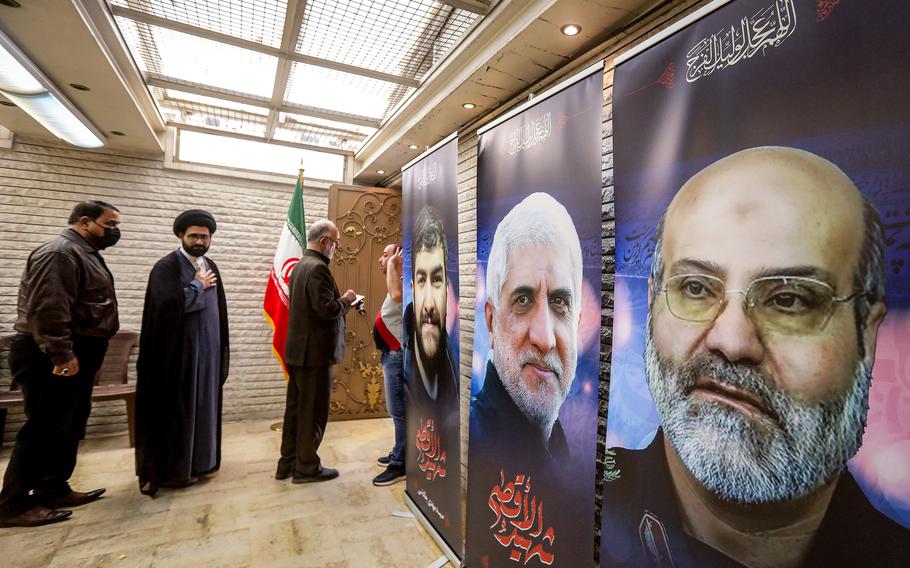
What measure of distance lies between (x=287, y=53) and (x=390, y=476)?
9.18 ft

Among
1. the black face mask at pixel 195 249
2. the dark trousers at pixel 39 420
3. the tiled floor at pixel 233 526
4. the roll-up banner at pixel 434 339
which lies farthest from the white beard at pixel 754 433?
the dark trousers at pixel 39 420

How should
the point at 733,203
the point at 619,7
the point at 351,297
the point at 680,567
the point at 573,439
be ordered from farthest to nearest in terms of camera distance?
the point at 351,297, the point at 619,7, the point at 573,439, the point at 680,567, the point at 733,203

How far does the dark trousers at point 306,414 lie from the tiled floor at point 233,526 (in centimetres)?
15

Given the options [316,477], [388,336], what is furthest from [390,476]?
[388,336]

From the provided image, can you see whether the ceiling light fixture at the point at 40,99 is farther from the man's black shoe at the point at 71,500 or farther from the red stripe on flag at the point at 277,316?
the man's black shoe at the point at 71,500

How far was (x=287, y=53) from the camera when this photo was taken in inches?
106

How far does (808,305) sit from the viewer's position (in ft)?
2.98

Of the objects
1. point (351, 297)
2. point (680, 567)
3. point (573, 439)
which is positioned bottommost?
point (680, 567)

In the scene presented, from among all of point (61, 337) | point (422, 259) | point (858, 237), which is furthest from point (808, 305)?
point (61, 337)

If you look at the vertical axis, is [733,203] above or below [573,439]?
above

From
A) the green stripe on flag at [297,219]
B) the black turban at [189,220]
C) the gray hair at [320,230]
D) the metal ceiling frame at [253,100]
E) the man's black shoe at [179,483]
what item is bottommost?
the man's black shoe at [179,483]

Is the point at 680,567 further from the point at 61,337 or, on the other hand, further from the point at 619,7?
the point at 61,337

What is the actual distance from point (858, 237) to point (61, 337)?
3178 millimetres

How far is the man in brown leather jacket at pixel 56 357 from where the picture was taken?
7.62ft
